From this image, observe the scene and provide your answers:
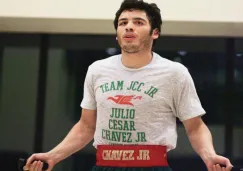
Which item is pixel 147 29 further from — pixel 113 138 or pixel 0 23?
pixel 0 23

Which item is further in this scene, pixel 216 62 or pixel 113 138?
pixel 216 62

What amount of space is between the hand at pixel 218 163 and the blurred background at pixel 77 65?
4.11ft

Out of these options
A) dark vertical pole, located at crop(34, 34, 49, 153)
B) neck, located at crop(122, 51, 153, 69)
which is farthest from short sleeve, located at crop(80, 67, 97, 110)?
dark vertical pole, located at crop(34, 34, 49, 153)

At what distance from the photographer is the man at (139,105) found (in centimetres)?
113

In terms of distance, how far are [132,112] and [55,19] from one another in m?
1.30

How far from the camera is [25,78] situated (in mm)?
2516

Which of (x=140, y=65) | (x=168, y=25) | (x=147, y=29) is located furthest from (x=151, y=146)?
(x=168, y=25)

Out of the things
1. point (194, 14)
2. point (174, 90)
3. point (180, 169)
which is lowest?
point (180, 169)

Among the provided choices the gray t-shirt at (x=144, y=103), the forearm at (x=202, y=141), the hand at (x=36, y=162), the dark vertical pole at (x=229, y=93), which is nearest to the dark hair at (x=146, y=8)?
the gray t-shirt at (x=144, y=103)

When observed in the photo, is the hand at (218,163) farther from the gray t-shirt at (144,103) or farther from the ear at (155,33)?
the ear at (155,33)

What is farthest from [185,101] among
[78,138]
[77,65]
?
[77,65]

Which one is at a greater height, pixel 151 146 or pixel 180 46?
pixel 180 46

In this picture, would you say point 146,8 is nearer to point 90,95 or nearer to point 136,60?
point 136,60

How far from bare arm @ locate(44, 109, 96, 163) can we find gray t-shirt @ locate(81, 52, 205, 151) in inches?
3.5
